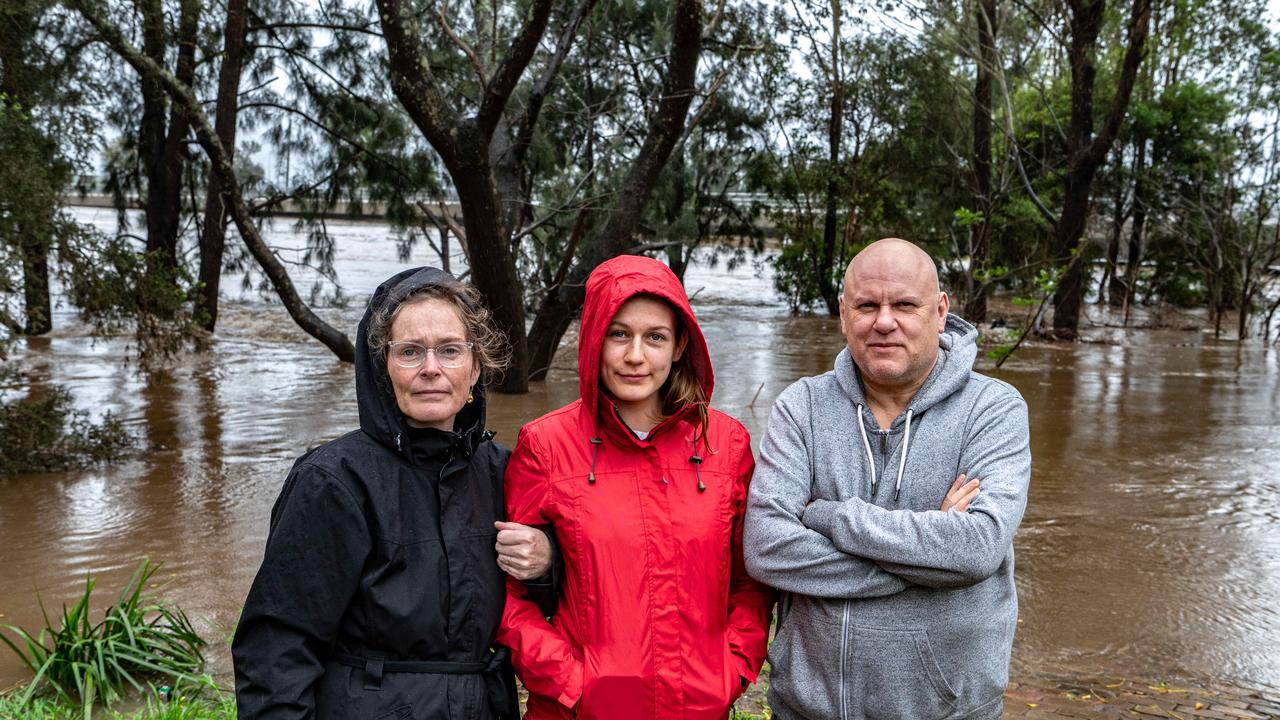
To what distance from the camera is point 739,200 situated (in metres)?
17.7

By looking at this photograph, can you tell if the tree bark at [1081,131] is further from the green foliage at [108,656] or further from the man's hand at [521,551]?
the man's hand at [521,551]

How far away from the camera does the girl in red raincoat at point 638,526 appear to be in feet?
7.09

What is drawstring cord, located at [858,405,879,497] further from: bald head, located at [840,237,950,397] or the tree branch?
the tree branch

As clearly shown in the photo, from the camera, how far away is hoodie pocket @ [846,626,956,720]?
6.72 feet

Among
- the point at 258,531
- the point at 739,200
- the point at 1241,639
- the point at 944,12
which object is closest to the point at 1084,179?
the point at 944,12

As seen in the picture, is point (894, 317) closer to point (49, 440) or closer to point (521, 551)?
point (521, 551)

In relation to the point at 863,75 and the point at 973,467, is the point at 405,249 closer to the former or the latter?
the point at 863,75

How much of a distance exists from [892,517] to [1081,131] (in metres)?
14.1

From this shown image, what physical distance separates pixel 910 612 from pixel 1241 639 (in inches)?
129

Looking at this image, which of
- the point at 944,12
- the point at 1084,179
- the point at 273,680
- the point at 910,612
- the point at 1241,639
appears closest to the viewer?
the point at 273,680

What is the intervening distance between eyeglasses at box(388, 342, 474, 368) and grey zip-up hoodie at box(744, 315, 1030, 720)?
0.66m

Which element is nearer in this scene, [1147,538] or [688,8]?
[1147,538]

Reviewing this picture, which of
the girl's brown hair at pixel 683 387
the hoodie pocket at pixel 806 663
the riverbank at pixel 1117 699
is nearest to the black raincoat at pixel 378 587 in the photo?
the girl's brown hair at pixel 683 387

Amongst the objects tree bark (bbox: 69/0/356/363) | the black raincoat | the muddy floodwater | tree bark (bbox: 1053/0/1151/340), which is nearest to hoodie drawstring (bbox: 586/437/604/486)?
the black raincoat
